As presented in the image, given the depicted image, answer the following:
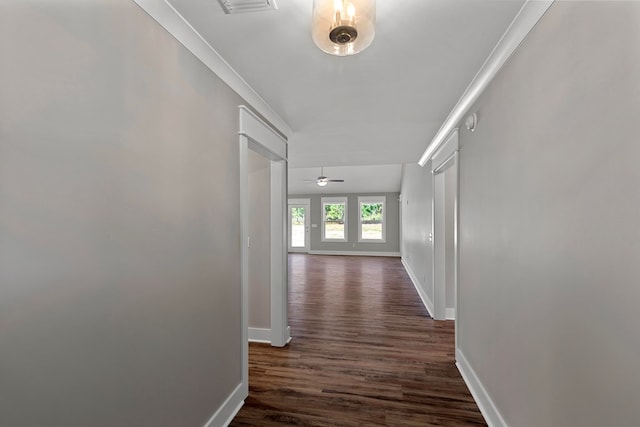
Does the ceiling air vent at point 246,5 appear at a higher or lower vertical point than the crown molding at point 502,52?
higher

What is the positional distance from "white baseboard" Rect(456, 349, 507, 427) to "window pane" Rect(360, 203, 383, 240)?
25.1 ft

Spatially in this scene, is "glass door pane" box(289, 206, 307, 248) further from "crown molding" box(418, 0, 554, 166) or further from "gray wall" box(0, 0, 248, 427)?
"gray wall" box(0, 0, 248, 427)

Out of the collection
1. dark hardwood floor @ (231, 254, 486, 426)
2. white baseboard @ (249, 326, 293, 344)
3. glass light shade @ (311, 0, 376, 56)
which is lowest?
dark hardwood floor @ (231, 254, 486, 426)

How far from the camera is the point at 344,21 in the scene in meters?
1.11

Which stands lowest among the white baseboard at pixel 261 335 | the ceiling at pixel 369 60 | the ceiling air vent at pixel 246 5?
the white baseboard at pixel 261 335

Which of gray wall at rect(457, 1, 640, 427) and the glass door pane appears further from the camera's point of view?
the glass door pane

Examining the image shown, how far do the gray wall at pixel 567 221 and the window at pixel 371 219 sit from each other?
836 centimetres

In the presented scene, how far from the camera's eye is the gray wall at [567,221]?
2.81ft

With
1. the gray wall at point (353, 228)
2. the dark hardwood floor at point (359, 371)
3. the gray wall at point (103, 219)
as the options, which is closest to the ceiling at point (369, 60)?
the gray wall at point (103, 219)

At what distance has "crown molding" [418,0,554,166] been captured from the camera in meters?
1.27

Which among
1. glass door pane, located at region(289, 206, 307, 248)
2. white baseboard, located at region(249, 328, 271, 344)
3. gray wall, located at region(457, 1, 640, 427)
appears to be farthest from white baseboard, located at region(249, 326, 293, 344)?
glass door pane, located at region(289, 206, 307, 248)

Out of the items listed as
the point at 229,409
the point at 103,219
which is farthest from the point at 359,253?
the point at 103,219

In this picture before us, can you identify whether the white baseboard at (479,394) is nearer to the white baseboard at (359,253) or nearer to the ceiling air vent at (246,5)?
the ceiling air vent at (246,5)

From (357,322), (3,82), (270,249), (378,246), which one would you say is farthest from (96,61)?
(378,246)
